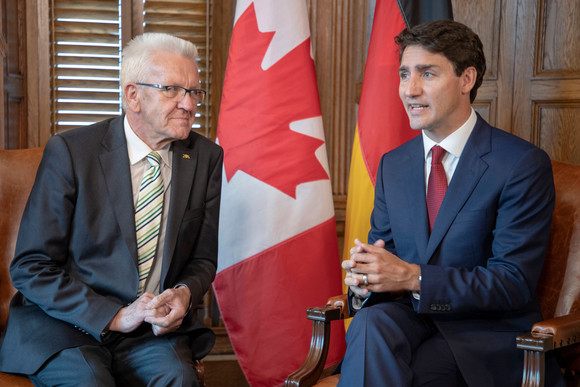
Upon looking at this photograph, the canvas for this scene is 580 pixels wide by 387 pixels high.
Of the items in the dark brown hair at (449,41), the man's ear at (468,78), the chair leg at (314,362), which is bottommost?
the chair leg at (314,362)

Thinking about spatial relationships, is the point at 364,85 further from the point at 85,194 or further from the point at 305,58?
the point at 85,194

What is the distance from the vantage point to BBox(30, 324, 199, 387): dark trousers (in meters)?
1.81

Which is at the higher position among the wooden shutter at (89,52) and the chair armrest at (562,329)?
the wooden shutter at (89,52)

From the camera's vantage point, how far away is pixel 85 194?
6.58 ft

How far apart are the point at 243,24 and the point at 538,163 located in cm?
148

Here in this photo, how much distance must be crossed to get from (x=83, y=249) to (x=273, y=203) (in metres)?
0.98

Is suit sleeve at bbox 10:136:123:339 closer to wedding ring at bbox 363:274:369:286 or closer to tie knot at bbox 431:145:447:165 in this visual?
wedding ring at bbox 363:274:369:286

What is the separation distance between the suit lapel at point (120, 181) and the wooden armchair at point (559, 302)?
612 mm

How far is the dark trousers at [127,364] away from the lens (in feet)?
5.95

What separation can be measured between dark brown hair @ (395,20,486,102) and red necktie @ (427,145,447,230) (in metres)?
0.26

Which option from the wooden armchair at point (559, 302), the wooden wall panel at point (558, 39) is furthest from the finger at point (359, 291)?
the wooden wall panel at point (558, 39)

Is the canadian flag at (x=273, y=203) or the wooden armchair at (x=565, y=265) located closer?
the wooden armchair at (x=565, y=265)

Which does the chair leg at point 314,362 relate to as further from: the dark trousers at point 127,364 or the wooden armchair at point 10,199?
the wooden armchair at point 10,199

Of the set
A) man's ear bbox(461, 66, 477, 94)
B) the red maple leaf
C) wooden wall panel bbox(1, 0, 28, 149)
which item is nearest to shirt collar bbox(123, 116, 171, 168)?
the red maple leaf
